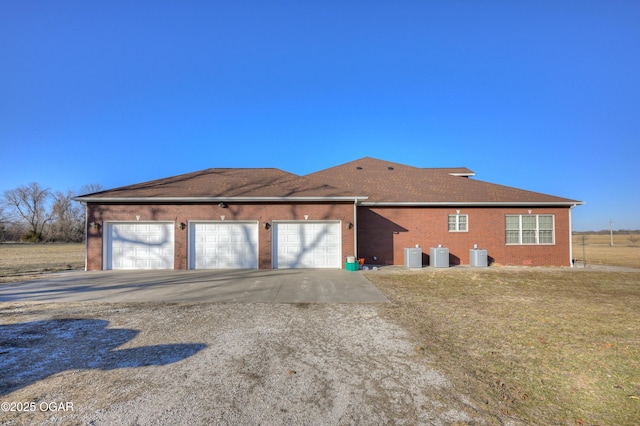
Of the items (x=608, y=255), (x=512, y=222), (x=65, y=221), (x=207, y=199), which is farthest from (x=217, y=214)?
(x=65, y=221)

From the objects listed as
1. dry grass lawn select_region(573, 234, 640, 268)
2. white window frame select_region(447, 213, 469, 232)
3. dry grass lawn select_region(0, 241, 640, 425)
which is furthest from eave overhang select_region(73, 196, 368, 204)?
dry grass lawn select_region(573, 234, 640, 268)

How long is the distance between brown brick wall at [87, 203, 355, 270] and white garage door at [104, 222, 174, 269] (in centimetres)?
29

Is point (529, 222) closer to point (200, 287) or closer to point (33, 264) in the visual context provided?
point (200, 287)

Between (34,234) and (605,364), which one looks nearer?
(605,364)

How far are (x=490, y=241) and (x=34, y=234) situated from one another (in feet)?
210

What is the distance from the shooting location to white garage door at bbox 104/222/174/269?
12.8 metres

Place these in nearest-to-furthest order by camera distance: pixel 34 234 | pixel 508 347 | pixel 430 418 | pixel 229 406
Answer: pixel 430 418
pixel 229 406
pixel 508 347
pixel 34 234

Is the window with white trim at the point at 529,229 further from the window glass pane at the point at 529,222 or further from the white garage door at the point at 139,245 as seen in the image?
the white garage door at the point at 139,245

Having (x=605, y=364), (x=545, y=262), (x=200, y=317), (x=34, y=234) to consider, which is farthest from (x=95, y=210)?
(x=34, y=234)

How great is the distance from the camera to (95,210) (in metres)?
12.8

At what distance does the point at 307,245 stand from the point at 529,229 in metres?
11.4

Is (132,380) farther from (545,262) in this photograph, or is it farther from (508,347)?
(545,262)

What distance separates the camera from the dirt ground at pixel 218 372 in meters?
2.66

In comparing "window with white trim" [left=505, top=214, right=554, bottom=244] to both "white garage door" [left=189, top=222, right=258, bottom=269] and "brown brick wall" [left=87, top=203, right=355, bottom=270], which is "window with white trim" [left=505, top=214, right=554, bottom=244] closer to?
"brown brick wall" [left=87, top=203, right=355, bottom=270]
